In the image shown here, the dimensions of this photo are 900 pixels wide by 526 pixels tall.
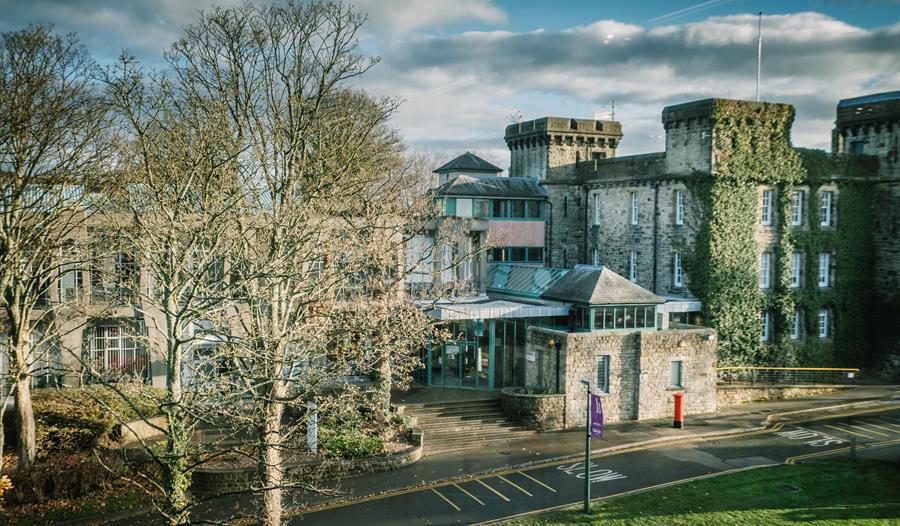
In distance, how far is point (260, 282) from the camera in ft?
61.7

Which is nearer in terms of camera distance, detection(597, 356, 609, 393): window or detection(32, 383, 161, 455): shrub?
detection(32, 383, 161, 455): shrub

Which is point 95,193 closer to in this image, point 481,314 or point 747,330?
point 481,314

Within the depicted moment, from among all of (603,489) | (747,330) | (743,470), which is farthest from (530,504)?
(747,330)

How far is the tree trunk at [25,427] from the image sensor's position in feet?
64.1

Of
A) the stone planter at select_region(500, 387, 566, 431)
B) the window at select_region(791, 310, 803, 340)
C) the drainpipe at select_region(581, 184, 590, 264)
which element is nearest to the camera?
the stone planter at select_region(500, 387, 566, 431)

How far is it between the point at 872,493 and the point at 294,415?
1819 cm

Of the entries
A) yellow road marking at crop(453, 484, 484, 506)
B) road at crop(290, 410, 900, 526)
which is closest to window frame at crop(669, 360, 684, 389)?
road at crop(290, 410, 900, 526)

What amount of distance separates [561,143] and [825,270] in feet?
55.2

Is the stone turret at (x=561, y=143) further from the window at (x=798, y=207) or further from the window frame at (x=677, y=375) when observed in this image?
the window frame at (x=677, y=375)

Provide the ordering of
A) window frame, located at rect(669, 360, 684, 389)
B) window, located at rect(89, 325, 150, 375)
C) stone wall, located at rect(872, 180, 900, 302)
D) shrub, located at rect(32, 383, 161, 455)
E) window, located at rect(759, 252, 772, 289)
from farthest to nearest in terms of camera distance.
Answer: stone wall, located at rect(872, 180, 900, 302) < window, located at rect(759, 252, 772, 289) < window frame, located at rect(669, 360, 684, 389) < window, located at rect(89, 325, 150, 375) < shrub, located at rect(32, 383, 161, 455)

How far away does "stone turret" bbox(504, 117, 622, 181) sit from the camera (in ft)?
145

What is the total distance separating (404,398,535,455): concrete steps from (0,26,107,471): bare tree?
12482 mm

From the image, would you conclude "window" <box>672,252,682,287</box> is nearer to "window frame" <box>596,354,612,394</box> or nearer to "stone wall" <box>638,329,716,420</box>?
"stone wall" <box>638,329,716,420</box>

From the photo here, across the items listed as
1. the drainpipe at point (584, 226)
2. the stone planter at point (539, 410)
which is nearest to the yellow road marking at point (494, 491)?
the stone planter at point (539, 410)
